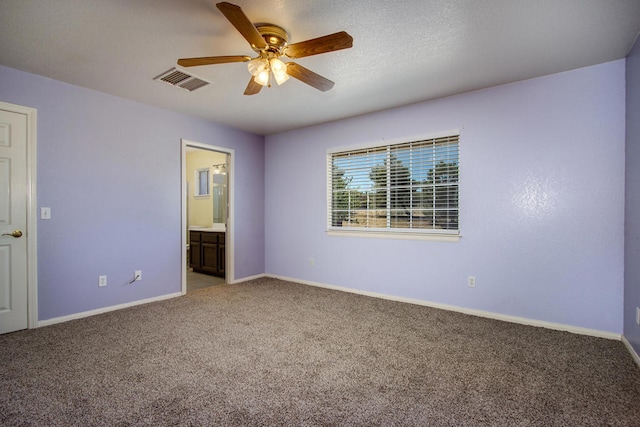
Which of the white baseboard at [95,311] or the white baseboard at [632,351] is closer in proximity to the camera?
the white baseboard at [632,351]

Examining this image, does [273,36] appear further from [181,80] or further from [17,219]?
[17,219]

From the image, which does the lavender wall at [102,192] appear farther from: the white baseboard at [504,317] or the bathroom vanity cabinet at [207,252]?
the white baseboard at [504,317]

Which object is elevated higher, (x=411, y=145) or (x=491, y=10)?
(x=491, y=10)

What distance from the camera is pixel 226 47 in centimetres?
252

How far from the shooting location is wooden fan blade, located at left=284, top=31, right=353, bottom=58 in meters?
1.88

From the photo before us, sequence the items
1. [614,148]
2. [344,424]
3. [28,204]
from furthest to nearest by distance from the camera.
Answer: [28,204], [614,148], [344,424]

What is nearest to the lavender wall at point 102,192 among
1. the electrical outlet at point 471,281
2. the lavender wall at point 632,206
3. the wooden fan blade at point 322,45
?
the wooden fan blade at point 322,45

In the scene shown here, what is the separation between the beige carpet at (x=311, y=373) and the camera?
172 centimetres

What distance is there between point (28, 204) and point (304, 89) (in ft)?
9.87

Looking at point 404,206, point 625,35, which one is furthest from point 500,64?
point 404,206

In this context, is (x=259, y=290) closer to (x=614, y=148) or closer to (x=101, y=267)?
(x=101, y=267)

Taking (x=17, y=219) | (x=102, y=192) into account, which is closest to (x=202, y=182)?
(x=102, y=192)

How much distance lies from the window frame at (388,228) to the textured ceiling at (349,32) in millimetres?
583

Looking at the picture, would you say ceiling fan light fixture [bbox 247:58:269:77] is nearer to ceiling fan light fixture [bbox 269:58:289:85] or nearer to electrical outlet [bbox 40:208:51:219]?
ceiling fan light fixture [bbox 269:58:289:85]
